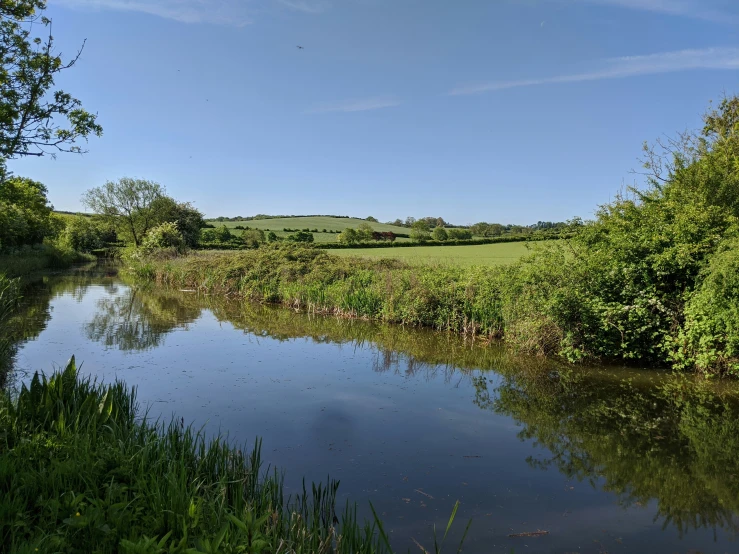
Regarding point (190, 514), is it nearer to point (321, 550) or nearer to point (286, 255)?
point (321, 550)

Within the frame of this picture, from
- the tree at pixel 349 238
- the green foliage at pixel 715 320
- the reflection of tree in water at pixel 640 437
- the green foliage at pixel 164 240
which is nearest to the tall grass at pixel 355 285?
the reflection of tree in water at pixel 640 437

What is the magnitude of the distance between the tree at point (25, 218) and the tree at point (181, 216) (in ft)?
34.3

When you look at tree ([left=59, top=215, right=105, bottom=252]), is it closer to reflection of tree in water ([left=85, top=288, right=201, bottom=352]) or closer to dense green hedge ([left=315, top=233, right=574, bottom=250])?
dense green hedge ([left=315, top=233, right=574, bottom=250])

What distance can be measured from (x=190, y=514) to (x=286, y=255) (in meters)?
22.1

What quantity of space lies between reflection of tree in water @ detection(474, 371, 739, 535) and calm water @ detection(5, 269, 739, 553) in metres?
0.03

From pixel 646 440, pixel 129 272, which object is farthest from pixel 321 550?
pixel 129 272

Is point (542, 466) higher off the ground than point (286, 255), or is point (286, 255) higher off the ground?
point (286, 255)

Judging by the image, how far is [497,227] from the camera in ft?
160

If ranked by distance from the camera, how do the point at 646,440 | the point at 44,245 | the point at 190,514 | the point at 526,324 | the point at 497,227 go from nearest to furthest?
the point at 190,514, the point at 646,440, the point at 526,324, the point at 44,245, the point at 497,227

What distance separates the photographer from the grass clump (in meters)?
3.21

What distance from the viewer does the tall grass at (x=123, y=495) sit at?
10.5 ft

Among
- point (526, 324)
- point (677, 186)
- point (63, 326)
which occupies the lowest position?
point (63, 326)

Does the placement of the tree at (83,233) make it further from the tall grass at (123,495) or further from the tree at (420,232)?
the tall grass at (123,495)

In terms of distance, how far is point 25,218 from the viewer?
120 feet
